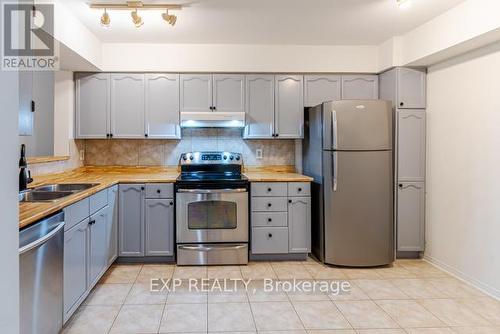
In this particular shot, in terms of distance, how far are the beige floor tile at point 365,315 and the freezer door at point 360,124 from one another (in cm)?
139

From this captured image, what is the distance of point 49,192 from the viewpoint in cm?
272

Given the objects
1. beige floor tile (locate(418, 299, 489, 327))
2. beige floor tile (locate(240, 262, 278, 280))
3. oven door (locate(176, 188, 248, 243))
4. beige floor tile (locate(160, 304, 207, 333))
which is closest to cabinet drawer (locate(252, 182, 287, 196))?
oven door (locate(176, 188, 248, 243))

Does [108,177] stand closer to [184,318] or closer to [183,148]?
[183,148]

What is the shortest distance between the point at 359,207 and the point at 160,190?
1.93 meters

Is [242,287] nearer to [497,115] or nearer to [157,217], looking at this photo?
[157,217]

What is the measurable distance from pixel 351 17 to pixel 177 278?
2.75 meters

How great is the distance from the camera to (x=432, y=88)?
3643mm

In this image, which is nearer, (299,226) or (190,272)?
(190,272)

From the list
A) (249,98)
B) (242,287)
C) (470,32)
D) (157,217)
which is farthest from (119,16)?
(470,32)

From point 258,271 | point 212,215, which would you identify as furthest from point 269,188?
point 258,271

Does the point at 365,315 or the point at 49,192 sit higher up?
the point at 49,192

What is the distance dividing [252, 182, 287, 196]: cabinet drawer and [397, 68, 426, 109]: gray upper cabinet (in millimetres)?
1474

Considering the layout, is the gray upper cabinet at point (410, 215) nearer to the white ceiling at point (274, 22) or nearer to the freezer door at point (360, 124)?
the freezer door at point (360, 124)

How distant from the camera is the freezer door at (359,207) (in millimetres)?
3424
